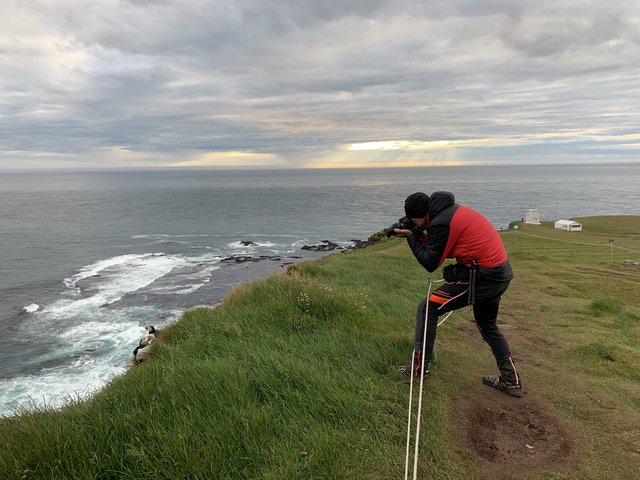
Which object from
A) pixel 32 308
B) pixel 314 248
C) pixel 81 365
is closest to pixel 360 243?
pixel 314 248

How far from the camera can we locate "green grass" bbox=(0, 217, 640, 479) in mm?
3658

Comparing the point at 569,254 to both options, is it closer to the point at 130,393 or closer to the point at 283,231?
the point at 130,393

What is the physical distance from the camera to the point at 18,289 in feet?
107

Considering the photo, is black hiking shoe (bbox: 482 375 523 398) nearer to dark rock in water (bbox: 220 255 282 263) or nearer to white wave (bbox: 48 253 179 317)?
white wave (bbox: 48 253 179 317)

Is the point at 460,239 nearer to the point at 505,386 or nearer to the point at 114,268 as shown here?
the point at 505,386

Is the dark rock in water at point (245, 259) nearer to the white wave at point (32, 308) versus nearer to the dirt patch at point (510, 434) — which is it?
the white wave at point (32, 308)

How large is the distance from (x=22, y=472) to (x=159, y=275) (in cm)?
3549

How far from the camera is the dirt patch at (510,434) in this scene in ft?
13.5

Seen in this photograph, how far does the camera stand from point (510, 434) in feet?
15.3

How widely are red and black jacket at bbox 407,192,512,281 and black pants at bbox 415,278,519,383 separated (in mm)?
214

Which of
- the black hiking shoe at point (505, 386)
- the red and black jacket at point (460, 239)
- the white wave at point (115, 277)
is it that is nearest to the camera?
the red and black jacket at point (460, 239)

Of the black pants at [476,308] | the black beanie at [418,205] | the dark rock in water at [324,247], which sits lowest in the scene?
the dark rock in water at [324,247]

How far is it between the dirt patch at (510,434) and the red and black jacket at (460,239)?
66.0 inches

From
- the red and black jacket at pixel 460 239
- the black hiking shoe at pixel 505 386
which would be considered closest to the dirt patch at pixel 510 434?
the black hiking shoe at pixel 505 386
